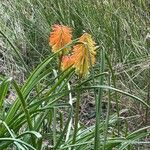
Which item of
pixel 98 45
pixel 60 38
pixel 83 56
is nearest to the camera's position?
pixel 83 56

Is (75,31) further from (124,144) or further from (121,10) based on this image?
(124,144)

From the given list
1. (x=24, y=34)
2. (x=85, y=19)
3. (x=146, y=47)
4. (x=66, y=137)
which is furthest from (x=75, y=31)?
(x=66, y=137)

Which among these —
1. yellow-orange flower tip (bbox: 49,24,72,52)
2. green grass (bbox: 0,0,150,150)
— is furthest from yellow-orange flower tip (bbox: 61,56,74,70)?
green grass (bbox: 0,0,150,150)

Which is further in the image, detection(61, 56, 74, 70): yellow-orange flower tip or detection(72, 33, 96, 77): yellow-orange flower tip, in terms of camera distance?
detection(61, 56, 74, 70): yellow-orange flower tip

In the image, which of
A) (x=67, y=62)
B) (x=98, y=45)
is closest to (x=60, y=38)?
(x=67, y=62)

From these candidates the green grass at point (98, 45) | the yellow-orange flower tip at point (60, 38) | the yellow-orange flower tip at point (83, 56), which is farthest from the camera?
the green grass at point (98, 45)

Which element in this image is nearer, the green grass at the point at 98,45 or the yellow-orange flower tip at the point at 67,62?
the yellow-orange flower tip at the point at 67,62

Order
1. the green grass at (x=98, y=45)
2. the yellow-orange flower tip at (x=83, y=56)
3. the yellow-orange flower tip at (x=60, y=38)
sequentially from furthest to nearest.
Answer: the green grass at (x=98, y=45) → the yellow-orange flower tip at (x=60, y=38) → the yellow-orange flower tip at (x=83, y=56)

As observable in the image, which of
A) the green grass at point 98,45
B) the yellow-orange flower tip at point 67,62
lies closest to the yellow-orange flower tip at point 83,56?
the yellow-orange flower tip at point 67,62

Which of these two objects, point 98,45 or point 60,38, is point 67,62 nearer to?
point 60,38

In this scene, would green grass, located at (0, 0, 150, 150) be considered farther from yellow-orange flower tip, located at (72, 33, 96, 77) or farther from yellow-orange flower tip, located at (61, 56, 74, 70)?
yellow-orange flower tip, located at (72, 33, 96, 77)

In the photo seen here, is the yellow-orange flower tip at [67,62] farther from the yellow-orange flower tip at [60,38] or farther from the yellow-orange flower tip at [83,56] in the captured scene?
the yellow-orange flower tip at [83,56]
